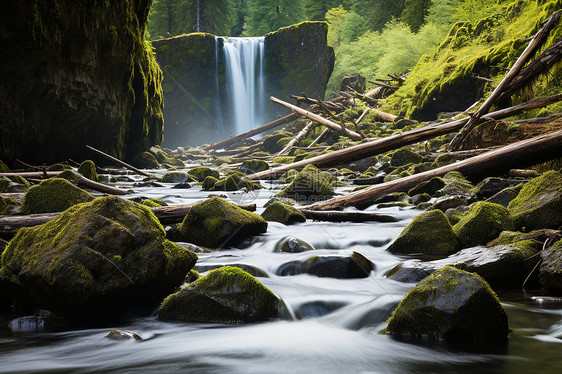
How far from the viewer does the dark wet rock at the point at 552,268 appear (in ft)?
11.2

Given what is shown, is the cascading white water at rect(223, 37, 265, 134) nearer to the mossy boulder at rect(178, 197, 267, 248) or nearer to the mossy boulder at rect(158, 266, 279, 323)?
the mossy boulder at rect(178, 197, 267, 248)

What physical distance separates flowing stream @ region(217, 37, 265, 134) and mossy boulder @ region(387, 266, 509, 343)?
3364 centimetres

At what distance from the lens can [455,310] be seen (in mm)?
2717

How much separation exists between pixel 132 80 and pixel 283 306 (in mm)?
12883

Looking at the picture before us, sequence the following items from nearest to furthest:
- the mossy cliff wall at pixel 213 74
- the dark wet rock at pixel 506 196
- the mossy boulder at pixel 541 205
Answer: the mossy boulder at pixel 541 205 → the dark wet rock at pixel 506 196 → the mossy cliff wall at pixel 213 74

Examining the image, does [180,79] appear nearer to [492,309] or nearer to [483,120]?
[483,120]

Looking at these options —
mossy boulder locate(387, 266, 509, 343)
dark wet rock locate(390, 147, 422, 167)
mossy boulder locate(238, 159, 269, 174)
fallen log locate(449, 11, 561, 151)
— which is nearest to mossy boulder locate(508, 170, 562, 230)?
mossy boulder locate(387, 266, 509, 343)

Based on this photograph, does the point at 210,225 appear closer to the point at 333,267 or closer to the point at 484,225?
the point at 333,267

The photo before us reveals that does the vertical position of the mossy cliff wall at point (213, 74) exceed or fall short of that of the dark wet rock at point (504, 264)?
it exceeds it

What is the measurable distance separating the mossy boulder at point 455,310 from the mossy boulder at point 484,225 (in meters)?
1.84

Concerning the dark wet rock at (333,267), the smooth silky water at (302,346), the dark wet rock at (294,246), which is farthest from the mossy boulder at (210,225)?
the smooth silky water at (302,346)

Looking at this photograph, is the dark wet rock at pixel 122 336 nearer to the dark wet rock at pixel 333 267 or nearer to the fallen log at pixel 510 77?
the dark wet rock at pixel 333 267

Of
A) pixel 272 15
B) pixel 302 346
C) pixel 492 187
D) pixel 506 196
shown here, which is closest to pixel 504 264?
pixel 302 346

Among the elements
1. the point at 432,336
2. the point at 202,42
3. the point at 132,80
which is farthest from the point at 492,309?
the point at 202,42
